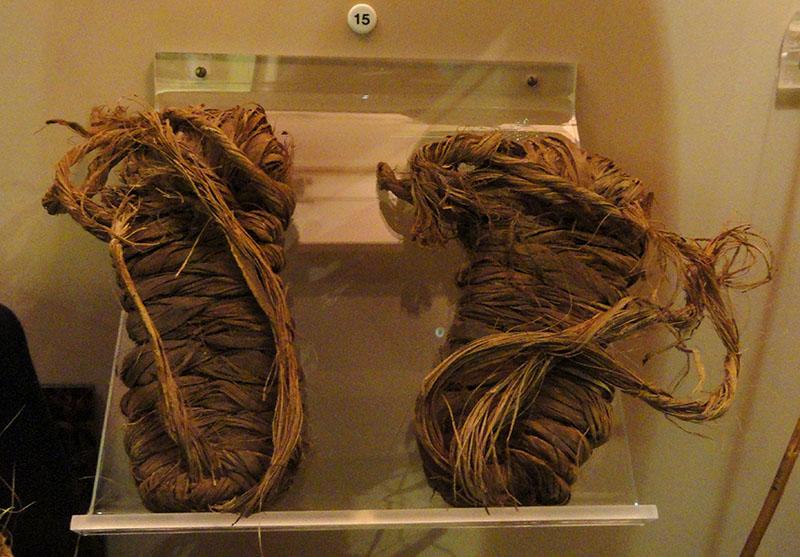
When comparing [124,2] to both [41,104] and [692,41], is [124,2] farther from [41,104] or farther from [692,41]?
[692,41]

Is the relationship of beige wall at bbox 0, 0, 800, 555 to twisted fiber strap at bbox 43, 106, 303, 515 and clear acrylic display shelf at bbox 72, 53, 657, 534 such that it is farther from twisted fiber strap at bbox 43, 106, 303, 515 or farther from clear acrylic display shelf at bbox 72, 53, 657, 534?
twisted fiber strap at bbox 43, 106, 303, 515

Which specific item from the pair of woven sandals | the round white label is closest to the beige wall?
the round white label

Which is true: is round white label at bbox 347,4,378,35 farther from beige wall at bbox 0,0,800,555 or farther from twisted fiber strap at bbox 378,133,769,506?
twisted fiber strap at bbox 378,133,769,506

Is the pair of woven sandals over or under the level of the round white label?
under

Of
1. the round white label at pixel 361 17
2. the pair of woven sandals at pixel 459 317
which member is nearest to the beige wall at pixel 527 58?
the round white label at pixel 361 17

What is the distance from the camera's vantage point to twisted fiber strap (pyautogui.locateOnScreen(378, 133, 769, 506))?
1.89 feet

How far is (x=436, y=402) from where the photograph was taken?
1.95 ft

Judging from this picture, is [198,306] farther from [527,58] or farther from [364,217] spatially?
[527,58]

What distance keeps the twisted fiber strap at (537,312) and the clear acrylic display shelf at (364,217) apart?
0.34ft

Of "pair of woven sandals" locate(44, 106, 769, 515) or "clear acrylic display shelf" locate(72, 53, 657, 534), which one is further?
"clear acrylic display shelf" locate(72, 53, 657, 534)

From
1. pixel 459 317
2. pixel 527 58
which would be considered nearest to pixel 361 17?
pixel 527 58

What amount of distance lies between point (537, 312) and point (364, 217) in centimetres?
20

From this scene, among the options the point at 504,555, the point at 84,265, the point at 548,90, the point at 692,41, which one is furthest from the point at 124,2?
the point at 504,555

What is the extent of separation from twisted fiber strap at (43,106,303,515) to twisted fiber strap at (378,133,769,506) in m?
0.11
